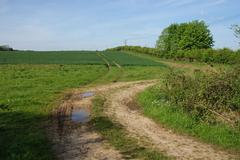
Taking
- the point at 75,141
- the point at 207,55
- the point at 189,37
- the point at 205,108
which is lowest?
the point at 75,141

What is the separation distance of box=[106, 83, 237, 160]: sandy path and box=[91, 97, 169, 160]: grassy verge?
0.40 metres

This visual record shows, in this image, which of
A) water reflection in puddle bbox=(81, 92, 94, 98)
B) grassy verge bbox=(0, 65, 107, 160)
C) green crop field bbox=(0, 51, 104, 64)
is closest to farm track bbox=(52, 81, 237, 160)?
grassy verge bbox=(0, 65, 107, 160)

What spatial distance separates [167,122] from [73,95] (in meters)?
9.01

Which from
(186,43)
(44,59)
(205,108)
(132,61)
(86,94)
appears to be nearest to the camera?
(205,108)

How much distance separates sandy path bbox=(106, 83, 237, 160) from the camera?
10.2 m

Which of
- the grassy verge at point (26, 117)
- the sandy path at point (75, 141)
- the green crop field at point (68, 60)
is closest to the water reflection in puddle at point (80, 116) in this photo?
the sandy path at point (75, 141)

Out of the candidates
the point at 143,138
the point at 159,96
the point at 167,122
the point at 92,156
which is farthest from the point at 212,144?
the point at 159,96

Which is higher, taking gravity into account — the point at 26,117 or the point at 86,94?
the point at 86,94

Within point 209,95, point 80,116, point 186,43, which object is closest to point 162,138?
point 209,95

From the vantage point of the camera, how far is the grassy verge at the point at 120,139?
9.99 meters

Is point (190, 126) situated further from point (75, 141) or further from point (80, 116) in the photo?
point (80, 116)

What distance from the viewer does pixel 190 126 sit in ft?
43.5

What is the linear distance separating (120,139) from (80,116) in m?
4.48

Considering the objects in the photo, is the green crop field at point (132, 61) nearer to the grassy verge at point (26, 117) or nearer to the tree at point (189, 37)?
the tree at point (189, 37)
